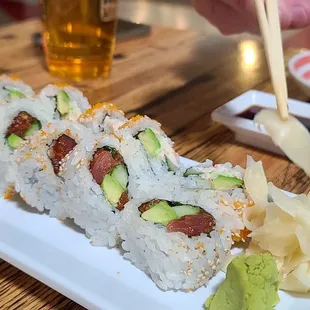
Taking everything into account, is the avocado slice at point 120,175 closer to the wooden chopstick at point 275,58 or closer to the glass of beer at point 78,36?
the wooden chopstick at point 275,58

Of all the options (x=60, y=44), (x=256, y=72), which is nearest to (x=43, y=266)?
(x=60, y=44)

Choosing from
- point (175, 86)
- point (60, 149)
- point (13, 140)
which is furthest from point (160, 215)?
point (175, 86)

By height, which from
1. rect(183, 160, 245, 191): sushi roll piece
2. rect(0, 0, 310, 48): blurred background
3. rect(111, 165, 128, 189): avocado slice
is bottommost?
rect(0, 0, 310, 48): blurred background

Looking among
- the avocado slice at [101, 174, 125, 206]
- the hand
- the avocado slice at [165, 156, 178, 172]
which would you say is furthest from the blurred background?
the avocado slice at [101, 174, 125, 206]

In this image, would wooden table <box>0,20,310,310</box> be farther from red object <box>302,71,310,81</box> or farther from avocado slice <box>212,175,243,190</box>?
avocado slice <box>212,175,243,190</box>

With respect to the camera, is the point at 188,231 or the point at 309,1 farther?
the point at 309,1

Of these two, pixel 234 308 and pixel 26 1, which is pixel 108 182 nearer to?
pixel 234 308
